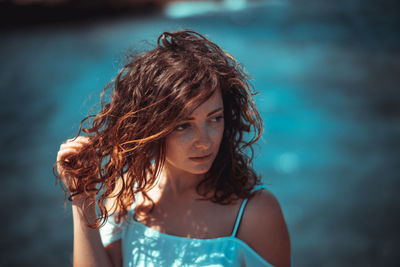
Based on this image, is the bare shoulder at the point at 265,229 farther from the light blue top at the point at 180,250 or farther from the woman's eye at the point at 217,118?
the woman's eye at the point at 217,118

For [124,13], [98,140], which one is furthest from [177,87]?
[124,13]

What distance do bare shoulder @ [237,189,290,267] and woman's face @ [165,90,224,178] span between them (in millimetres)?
267

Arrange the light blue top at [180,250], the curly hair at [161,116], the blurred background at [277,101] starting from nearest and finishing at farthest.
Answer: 1. the curly hair at [161,116]
2. the light blue top at [180,250]
3. the blurred background at [277,101]

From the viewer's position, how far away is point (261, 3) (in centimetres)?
1084

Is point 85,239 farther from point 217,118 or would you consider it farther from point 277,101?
point 277,101

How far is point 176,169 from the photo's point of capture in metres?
1.62

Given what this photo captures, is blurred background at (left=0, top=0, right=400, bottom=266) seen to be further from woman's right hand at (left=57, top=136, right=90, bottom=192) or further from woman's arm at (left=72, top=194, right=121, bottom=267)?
woman's arm at (left=72, top=194, right=121, bottom=267)

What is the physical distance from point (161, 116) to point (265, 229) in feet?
1.99

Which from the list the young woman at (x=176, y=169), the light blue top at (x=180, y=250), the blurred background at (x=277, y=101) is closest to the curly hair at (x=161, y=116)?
the young woman at (x=176, y=169)

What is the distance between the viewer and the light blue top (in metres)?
1.40

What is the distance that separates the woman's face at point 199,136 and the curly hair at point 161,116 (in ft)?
0.12

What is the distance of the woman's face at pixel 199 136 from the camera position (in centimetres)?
130

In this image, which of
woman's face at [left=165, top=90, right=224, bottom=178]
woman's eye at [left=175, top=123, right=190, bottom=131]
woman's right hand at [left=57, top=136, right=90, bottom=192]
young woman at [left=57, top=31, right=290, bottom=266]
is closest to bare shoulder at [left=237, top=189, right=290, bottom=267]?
young woman at [left=57, top=31, right=290, bottom=266]

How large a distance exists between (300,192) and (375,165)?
3.49 feet
